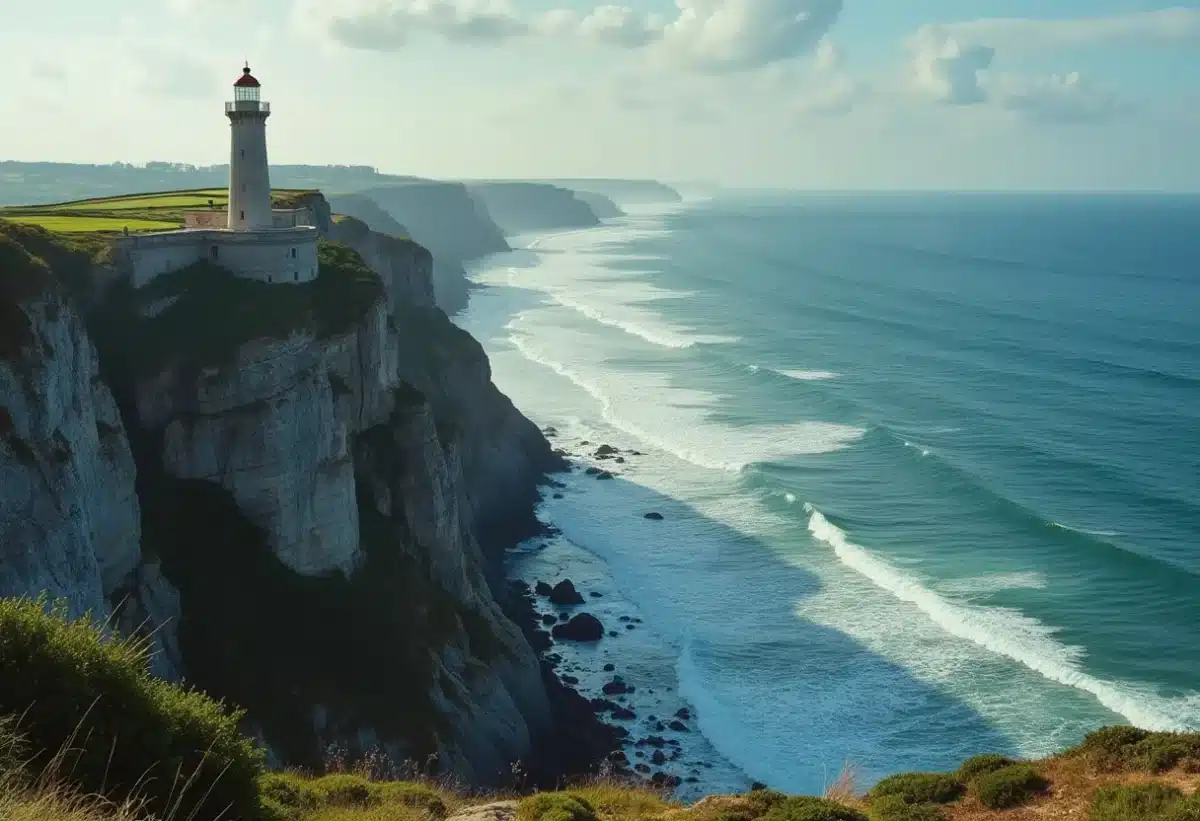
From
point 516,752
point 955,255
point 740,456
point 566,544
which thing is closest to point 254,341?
point 516,752

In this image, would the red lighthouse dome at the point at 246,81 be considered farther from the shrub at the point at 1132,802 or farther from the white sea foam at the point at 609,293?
the white sea foam at the point at 609,293

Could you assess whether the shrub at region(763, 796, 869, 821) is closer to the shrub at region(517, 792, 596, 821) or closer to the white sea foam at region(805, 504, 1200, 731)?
the shrub at region(517, 792, 596, 821)

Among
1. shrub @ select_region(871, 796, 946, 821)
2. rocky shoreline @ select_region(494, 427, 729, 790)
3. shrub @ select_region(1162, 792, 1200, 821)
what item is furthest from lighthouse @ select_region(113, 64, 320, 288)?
shrub @ select_region(1162, 792, 1200, 821)

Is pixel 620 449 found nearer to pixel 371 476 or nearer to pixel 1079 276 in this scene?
pixel 371 476

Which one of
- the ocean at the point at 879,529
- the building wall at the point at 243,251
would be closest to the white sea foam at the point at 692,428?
the ocean at the point at 879,529

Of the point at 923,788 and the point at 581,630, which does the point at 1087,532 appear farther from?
the point at 923,788

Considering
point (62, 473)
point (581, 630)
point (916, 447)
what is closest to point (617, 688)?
point (581, 630)
